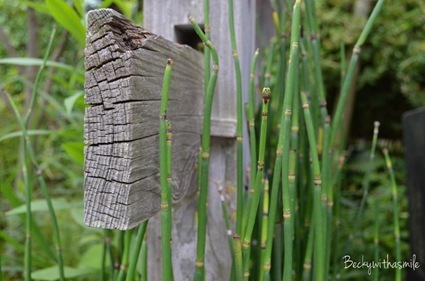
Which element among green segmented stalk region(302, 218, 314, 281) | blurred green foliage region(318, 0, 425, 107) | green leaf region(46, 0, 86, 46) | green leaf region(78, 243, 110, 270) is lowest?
green leaf region(78, 243, 110, 270)

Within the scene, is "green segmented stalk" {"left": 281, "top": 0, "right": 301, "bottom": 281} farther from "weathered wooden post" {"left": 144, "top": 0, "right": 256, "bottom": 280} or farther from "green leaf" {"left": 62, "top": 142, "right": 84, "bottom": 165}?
"green leaf" {"left": 62, "top": 142, "right": 84, "bottom": 165}

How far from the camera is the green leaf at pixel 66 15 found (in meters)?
0.69

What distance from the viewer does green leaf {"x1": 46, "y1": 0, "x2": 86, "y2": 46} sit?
69 cm

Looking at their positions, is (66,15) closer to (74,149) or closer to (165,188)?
(74,149)

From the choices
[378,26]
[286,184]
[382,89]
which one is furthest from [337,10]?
[286,184]

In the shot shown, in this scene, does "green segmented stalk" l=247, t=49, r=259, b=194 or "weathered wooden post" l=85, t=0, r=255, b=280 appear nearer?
"weathered wooden post" l=85, t=0, r=255, b=280

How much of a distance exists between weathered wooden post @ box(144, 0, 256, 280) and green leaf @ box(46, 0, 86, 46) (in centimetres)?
12

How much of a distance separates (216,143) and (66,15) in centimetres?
30

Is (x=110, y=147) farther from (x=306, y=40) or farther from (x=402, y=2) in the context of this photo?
(x=402, y=2)

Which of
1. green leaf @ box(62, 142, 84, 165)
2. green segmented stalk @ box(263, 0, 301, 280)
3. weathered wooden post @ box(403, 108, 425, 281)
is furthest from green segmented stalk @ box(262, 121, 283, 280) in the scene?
weathered wooden post @ box(403, 108, 425, 281)

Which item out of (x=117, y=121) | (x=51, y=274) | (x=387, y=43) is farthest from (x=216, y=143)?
(x=387, y=43)

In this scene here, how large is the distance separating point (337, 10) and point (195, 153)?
146 cm

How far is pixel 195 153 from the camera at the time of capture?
2.13 feet

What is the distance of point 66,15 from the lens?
27.8 inches
